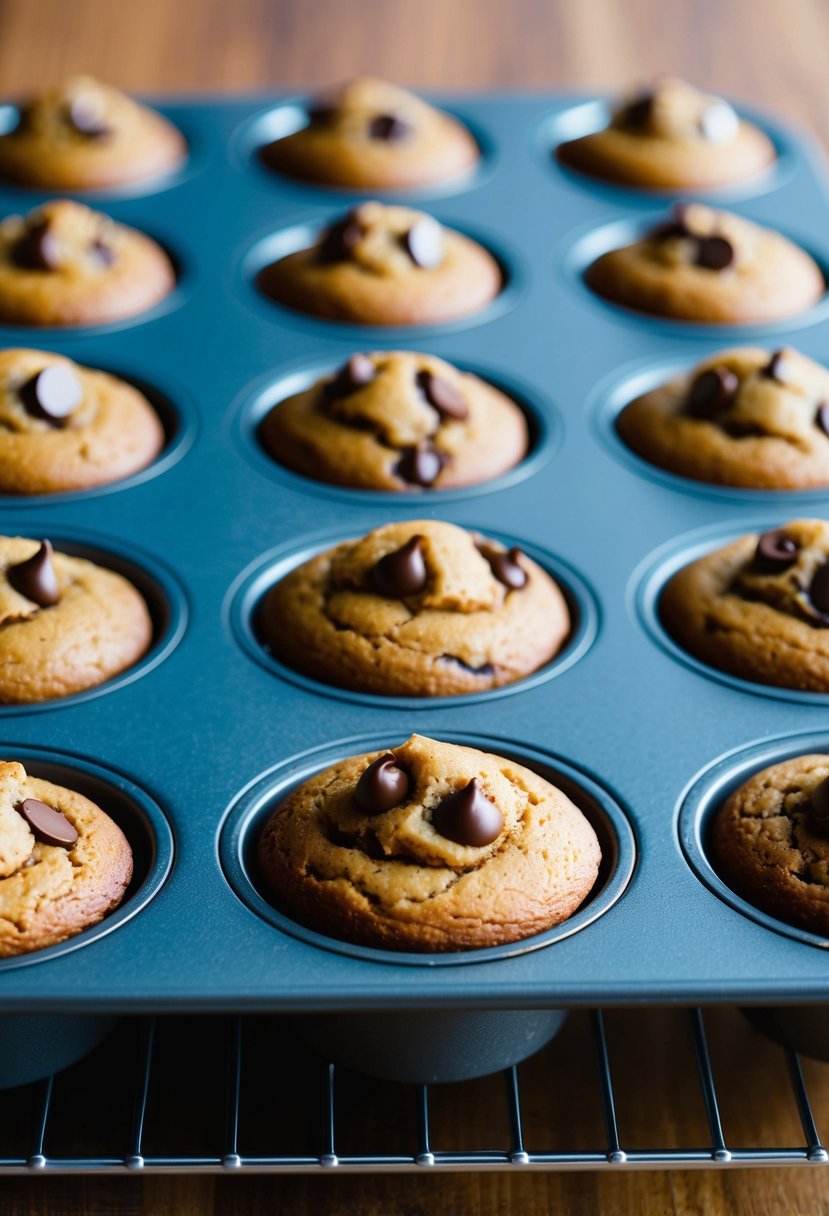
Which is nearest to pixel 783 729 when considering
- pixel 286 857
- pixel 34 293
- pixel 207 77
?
pixel 286 857

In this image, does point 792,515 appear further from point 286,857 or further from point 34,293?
point 34,293

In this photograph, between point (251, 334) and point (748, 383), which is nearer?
point (748, 383)

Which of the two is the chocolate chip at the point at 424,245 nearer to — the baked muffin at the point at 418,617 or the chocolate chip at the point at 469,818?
the baked muffin at the point at 418,617

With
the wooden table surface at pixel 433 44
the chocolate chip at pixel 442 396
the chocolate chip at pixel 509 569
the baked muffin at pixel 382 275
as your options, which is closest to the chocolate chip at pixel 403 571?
the chocolate chip at pixel 509 569

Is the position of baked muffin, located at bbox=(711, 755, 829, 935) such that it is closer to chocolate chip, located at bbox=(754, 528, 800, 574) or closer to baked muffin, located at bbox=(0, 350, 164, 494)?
chocolate chip, located at bbox=(754, 528, 800, 574)

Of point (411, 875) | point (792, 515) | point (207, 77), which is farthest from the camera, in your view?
point (207, 77)

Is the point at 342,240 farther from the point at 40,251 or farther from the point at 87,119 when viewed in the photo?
the point at 87,119
